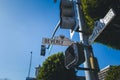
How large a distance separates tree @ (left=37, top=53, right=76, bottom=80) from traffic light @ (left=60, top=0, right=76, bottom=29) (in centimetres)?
1613

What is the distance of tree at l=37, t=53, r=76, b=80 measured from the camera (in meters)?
19.9

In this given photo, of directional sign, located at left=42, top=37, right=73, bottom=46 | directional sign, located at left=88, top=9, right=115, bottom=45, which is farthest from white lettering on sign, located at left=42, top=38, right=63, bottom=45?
directional sign, located at left=88, top=9, right=115, bottom=45

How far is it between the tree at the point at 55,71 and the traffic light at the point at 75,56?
55.7ft

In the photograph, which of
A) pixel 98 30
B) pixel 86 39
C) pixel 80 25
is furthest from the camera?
pixel 80 25

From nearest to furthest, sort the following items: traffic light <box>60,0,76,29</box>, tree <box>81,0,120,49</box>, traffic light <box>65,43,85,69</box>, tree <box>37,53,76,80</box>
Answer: traffic light <box>65,43,85,69</box> < traffic light <box>60,0,76,29</box> < tree <box>81,0,120,49</box> < tree <box>37,53,76,80</box>

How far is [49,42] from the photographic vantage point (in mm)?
5859

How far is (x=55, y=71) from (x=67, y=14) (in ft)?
55.2

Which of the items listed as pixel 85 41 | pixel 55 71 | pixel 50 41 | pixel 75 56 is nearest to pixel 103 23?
pixel 75 56

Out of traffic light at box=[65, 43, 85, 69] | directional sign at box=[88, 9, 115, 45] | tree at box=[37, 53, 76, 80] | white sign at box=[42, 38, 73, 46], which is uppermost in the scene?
tree at box=[37, 53, 76, 80]

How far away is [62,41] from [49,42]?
953 millimetres

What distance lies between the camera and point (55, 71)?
2012 cm

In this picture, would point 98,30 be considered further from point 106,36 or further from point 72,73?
point 72,73

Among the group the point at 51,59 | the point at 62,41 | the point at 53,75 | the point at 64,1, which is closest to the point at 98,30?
the point at 64,1

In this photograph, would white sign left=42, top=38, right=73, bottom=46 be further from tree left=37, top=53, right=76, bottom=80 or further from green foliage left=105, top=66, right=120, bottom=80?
tree left=37, top=53, right=76, bottom=80
